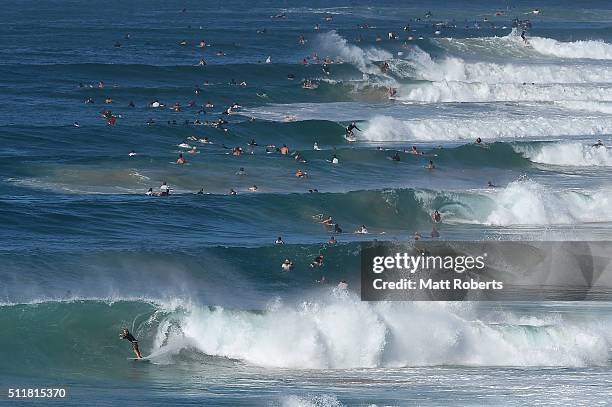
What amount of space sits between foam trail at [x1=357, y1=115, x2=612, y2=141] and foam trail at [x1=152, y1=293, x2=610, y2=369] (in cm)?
3353

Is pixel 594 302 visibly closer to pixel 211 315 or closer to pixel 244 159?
pixel 211 315

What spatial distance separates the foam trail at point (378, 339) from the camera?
30.3m

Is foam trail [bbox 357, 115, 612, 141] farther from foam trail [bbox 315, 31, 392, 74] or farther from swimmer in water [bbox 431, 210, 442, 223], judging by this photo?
foam trail [bbox 315, 31, 392, 74]

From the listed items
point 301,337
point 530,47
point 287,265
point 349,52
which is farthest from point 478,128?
point 301,337

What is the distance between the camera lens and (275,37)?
104375 mm

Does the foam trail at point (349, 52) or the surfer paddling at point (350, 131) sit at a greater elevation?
the foam trail at point (349, 52)

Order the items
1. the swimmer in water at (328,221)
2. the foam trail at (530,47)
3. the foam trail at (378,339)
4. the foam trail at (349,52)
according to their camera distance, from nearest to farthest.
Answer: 1. the foam trail at (378,339)
2. the swimmer in water at (328,221)
3. the foam trail at (349,52)
4. the foam trail at (530,47)

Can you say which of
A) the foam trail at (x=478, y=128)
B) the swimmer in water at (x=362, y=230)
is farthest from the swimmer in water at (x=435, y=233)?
the foam trail at (x=478, y=128)

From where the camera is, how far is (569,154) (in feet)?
199

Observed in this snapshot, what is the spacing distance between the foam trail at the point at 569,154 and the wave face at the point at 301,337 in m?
28.9

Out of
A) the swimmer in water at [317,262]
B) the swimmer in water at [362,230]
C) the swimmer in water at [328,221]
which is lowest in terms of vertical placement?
the swimmer in water at [317,262]

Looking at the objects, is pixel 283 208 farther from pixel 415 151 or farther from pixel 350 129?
pixel 350 129

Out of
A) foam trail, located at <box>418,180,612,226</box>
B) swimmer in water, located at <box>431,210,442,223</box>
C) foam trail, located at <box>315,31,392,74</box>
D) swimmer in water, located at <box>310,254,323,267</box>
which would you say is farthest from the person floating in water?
foam trail, located at <box>315,31,392,74</box>

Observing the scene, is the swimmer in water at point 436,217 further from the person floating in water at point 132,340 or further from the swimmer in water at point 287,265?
the person floating in water at point 132,340
